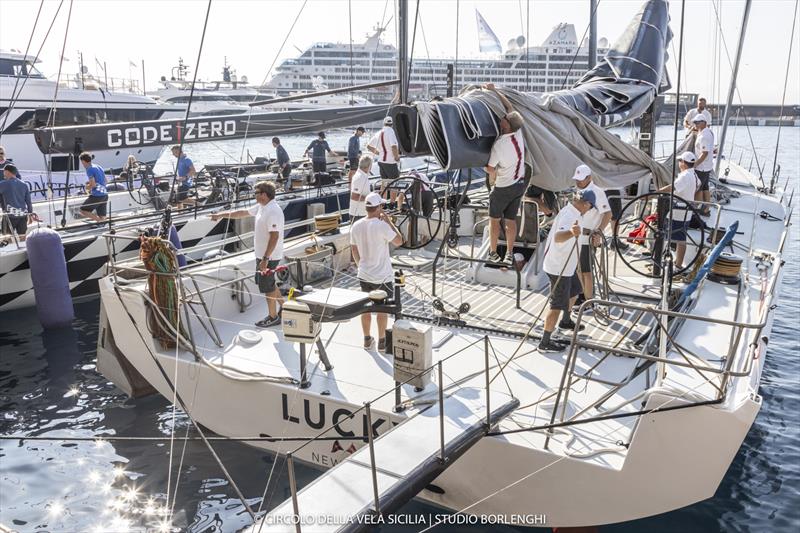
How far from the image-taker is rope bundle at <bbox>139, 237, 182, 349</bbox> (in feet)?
19.2

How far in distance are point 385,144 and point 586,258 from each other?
4560mm

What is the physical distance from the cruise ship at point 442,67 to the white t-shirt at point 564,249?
44.9 meters

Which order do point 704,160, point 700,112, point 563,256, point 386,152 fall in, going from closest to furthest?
point 563,256 → point 704,160 → point 386,152 → point 700,112

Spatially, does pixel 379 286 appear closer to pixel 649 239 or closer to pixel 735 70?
pixel 649 239

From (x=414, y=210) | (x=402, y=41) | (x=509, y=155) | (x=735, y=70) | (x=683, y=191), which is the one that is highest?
(x=402, y=41)

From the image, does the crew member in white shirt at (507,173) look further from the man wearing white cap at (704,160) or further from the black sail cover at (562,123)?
the man wearing white cap at (704,160)

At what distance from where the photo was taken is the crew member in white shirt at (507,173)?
6.26 meters

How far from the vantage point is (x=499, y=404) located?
4910 millimetres

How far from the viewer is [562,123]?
6809 millimetres

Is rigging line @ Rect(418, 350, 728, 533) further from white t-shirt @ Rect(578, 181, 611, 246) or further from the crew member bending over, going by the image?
the crew member bending over

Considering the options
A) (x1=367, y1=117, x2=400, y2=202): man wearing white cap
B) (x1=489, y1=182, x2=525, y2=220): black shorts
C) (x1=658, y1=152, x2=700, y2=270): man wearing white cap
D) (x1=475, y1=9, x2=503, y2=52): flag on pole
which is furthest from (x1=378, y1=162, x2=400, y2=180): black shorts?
(x1=475, y1=9, x2=503, y2=52): flag on pole

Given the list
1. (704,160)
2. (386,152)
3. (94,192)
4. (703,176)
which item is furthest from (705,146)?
(94,192)

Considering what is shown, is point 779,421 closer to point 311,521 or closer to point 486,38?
point 311,521

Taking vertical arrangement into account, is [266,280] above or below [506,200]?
below
